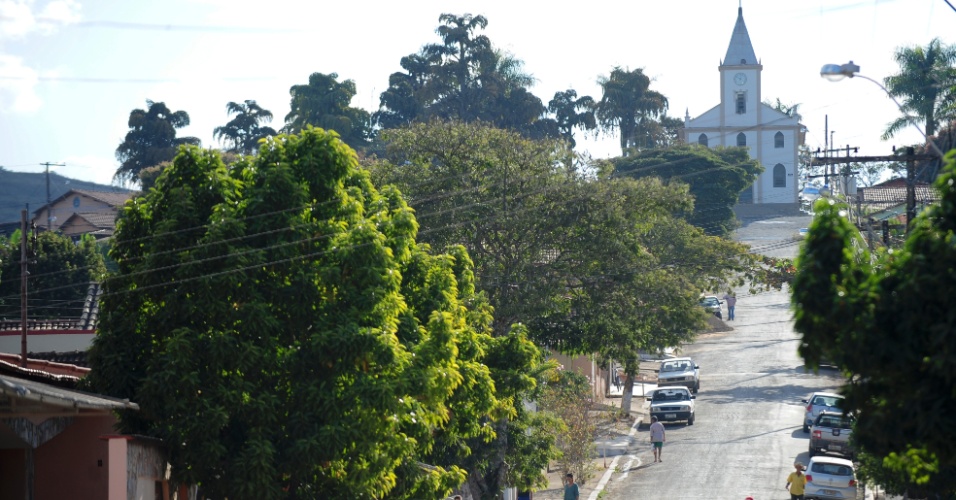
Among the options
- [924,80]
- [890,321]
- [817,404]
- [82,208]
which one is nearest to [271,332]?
[890,321]

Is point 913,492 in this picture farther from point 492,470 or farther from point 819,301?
point 819,301

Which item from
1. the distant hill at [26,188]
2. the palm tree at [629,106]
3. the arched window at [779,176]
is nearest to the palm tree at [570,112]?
the palm tree at [629,106]

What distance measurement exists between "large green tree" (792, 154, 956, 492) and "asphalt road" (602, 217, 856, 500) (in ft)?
49.6

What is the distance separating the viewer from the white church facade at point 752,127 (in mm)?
113062

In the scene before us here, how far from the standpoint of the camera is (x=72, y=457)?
1483 cm

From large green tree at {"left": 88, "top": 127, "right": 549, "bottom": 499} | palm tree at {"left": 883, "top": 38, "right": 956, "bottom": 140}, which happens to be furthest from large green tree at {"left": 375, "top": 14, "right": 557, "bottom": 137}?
large green tree at {"left": 88, "top": 127, "right": 549, "bottom": 499}

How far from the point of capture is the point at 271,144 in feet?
53.9

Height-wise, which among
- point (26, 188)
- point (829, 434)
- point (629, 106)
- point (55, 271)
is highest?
point (629, 106)

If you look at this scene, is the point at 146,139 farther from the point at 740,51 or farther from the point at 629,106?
the point at 740,51

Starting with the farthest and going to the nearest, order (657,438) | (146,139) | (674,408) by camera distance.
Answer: (146,139)
(674,408)
(657,438)

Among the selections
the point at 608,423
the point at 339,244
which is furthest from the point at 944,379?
the point at 608,423

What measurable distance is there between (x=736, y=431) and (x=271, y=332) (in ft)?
90.4

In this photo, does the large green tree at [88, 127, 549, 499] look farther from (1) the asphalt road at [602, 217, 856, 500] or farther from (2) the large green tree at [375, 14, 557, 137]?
(2) the large green tree at [375, 14, 557, 137]

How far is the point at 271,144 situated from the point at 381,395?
4225 mm
